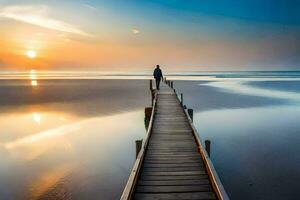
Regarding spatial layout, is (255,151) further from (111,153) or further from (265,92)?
(265,92)

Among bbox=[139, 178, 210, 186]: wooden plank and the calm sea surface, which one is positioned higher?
bbox=[139, 178, 210, 186]: wooden plank

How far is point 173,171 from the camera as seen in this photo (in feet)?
21.7

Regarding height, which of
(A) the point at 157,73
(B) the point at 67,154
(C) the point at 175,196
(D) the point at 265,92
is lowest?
(B) the point at 67,154

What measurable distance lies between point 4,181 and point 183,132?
7280 millimetres

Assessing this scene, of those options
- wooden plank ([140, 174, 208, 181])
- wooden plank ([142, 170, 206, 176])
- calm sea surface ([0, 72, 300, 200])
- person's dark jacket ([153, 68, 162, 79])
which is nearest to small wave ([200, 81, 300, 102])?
calm sea surface ([0, 72, 300, 200])

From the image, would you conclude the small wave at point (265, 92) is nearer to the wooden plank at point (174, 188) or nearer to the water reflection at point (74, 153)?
the water reflection at point (74, 153)

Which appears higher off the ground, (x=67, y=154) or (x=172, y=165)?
(x=172, y=165)

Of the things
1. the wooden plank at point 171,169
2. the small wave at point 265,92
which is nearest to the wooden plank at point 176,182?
the wooden plank at point 171,169

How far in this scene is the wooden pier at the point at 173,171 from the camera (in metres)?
5.36

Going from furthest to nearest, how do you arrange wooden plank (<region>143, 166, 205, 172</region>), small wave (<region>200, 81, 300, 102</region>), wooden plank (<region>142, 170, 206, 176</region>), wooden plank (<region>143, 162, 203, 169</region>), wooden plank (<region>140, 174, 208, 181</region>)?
small wave (<region>200, 81, 300, 102</region>) < wooden plank (<region>143, 162, 203, 169</region>) < wooden plank (<region>143, 166, 205, 172</region>) < wooden plank (<region>142, 170, 206, 176</region>) < wooden plank (<region>140, 174, 208, 181</region>)

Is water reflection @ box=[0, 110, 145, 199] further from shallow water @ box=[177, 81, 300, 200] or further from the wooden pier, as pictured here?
shallow water @ box=[177, 81, 300, 200]

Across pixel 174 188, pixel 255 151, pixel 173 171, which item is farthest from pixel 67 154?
pixel 255 151

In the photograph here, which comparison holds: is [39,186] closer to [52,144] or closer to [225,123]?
[52,144]

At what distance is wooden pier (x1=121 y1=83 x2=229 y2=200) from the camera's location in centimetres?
536
